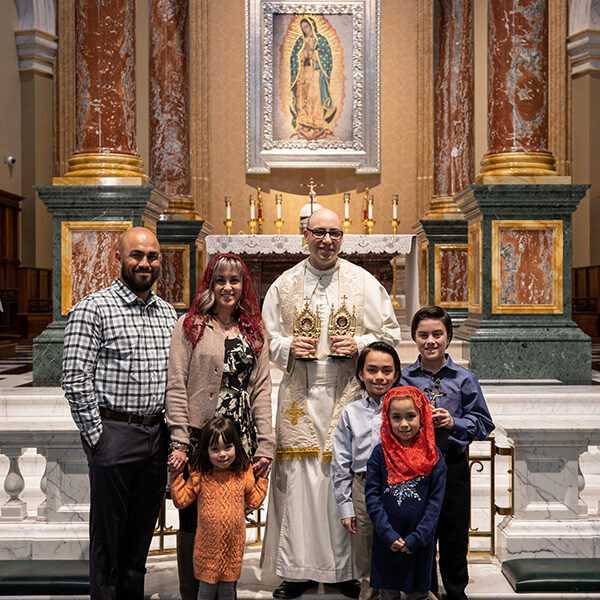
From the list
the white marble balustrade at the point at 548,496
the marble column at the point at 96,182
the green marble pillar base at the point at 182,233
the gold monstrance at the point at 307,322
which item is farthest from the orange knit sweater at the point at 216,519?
the green marble pillar base at the point at 182,233

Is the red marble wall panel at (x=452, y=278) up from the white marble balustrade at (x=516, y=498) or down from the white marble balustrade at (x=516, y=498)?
up

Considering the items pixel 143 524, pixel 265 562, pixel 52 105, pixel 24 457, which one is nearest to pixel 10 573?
pixel 143 524

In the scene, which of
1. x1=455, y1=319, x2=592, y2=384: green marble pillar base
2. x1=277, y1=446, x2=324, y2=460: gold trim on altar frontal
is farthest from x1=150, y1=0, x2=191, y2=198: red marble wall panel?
x1=277, y1=446, x2=324, y2=460: gold trim on altar frontal

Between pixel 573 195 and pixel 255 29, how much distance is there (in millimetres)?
7935

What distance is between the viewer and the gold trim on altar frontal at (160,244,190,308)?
382 inches

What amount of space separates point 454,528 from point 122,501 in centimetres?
139

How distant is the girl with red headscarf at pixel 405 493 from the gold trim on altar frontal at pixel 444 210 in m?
7.56

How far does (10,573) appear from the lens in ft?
12.0

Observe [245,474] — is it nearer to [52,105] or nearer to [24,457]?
[24,457]

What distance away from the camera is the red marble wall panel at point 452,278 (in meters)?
10.2

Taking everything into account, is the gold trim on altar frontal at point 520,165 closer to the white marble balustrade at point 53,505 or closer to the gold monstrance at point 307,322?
the gold monstrance at point 307,322

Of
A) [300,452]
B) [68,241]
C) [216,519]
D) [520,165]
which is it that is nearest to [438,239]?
[520,165]

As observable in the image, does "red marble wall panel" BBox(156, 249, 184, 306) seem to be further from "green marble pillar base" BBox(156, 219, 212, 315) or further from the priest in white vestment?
the priest in white vestment

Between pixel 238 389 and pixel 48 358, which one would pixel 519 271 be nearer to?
pixel 48 358
